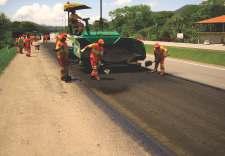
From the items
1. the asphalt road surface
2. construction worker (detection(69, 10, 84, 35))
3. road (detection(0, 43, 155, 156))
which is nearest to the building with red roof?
construction worker (detection(69, 10, 84, 35))

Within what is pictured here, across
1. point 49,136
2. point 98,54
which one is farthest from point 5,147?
point 98,54

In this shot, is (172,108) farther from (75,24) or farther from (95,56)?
(75,24)

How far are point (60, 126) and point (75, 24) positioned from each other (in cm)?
1392

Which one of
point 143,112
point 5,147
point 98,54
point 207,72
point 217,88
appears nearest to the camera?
point 5,147

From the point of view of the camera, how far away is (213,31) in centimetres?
6256

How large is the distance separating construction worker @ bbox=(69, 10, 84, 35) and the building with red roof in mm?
39510

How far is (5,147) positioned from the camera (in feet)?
23.0

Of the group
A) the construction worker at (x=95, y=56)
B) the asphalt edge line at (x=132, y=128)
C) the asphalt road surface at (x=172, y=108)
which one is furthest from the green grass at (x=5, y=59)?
the asphalt edge line at (x=132, y=128)

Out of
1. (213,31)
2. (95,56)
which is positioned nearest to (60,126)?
Result: (95,56)

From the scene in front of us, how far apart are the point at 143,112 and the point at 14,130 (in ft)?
10.5

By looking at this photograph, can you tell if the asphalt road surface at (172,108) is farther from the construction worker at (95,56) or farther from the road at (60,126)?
the road at (60,126)

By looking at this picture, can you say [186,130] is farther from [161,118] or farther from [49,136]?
[49,136]

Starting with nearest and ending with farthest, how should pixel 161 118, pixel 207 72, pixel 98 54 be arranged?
pixel 161 118
pixel 98 54
pixel 207 72

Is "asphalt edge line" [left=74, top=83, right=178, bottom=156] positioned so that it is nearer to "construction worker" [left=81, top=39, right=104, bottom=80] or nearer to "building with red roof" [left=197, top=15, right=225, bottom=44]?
"construction worker" [left=81, top=39, right=104, bottom=80]
